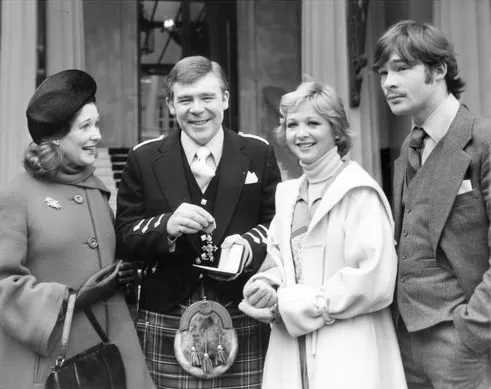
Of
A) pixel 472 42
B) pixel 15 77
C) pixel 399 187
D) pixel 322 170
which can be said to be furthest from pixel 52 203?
pixel 472 42

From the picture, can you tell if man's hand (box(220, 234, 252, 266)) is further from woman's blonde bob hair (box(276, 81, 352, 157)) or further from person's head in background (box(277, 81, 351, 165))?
woman's blonde bob hair (box(276, 81, 352, 157))

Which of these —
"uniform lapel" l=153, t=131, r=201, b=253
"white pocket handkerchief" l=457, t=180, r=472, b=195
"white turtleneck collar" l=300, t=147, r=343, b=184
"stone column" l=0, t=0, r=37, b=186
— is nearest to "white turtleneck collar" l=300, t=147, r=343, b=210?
"white turtleneck collar" l=300, t=147, r=343, b=184

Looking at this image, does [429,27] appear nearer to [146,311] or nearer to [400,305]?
[400,305]

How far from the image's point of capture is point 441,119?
9.24 ft

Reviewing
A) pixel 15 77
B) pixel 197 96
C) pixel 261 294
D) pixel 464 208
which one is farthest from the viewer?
pixel 15 77

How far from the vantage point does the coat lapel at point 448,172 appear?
8.79 feet

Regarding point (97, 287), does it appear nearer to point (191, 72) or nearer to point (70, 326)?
point (70, 326)

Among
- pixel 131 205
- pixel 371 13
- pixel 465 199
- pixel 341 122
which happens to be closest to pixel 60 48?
pixel 371 13

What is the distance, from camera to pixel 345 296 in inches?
106

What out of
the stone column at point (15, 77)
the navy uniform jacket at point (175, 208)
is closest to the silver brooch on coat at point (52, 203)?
the navy uniform jacket at point (175, 208)

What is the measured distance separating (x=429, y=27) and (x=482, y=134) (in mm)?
514

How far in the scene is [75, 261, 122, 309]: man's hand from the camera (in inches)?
122

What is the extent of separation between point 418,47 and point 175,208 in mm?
1353

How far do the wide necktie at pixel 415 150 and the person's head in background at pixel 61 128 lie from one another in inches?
A: 58.9
